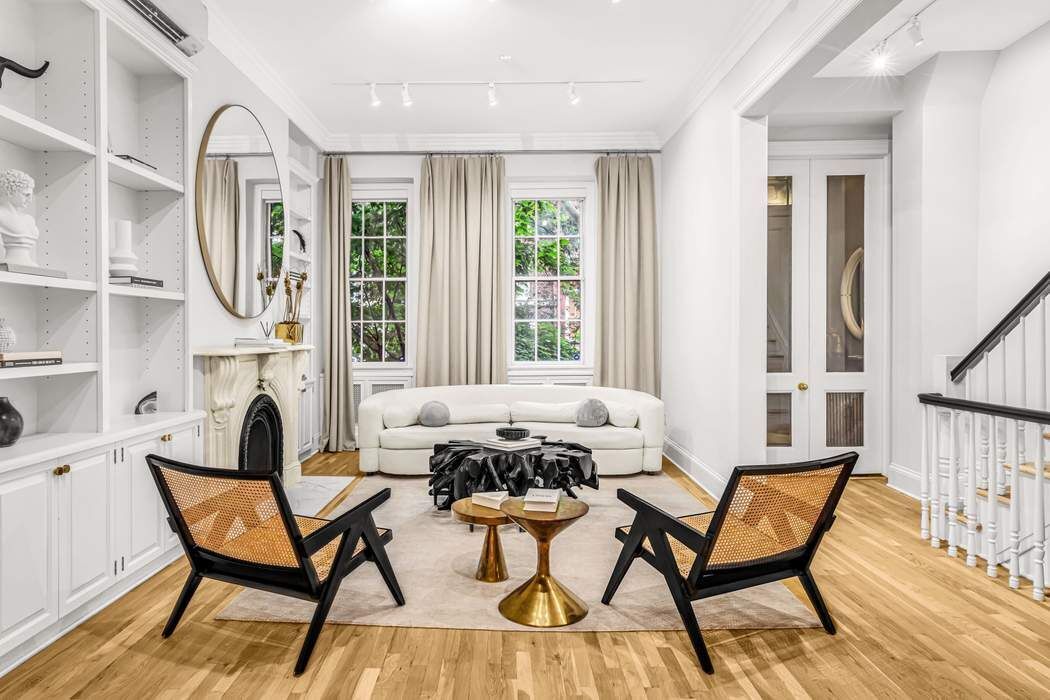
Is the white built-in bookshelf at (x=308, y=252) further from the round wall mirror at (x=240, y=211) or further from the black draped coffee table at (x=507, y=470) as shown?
the black draped coffee table at (x=507, y=470)

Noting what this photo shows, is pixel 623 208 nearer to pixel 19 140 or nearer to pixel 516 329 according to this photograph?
pixel 516 329

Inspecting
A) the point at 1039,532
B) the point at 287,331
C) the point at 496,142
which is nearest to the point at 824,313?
the point at 1039,532

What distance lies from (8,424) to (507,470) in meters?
2.30

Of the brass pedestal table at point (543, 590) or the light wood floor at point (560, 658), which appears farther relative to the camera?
the brass pedestal table at point (543, 590)

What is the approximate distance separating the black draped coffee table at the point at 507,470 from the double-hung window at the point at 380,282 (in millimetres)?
2431

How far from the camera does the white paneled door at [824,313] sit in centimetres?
469

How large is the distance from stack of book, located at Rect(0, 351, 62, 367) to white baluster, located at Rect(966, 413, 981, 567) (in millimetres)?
4132

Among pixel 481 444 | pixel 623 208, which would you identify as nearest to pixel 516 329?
pixel 623 208

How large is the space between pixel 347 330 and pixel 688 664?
4.42 m

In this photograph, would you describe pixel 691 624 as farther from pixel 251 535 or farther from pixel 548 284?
pixel 548 284

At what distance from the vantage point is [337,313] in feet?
18.4

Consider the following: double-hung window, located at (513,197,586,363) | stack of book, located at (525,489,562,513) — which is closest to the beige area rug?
stack of book, located at (525,489,562,513)

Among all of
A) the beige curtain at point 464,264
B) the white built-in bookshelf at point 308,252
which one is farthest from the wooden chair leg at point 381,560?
the beige curtain at point 464,264

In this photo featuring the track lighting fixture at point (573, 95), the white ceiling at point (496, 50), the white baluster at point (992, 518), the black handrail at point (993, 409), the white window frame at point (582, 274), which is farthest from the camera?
the white window frame at point (582, 274)
